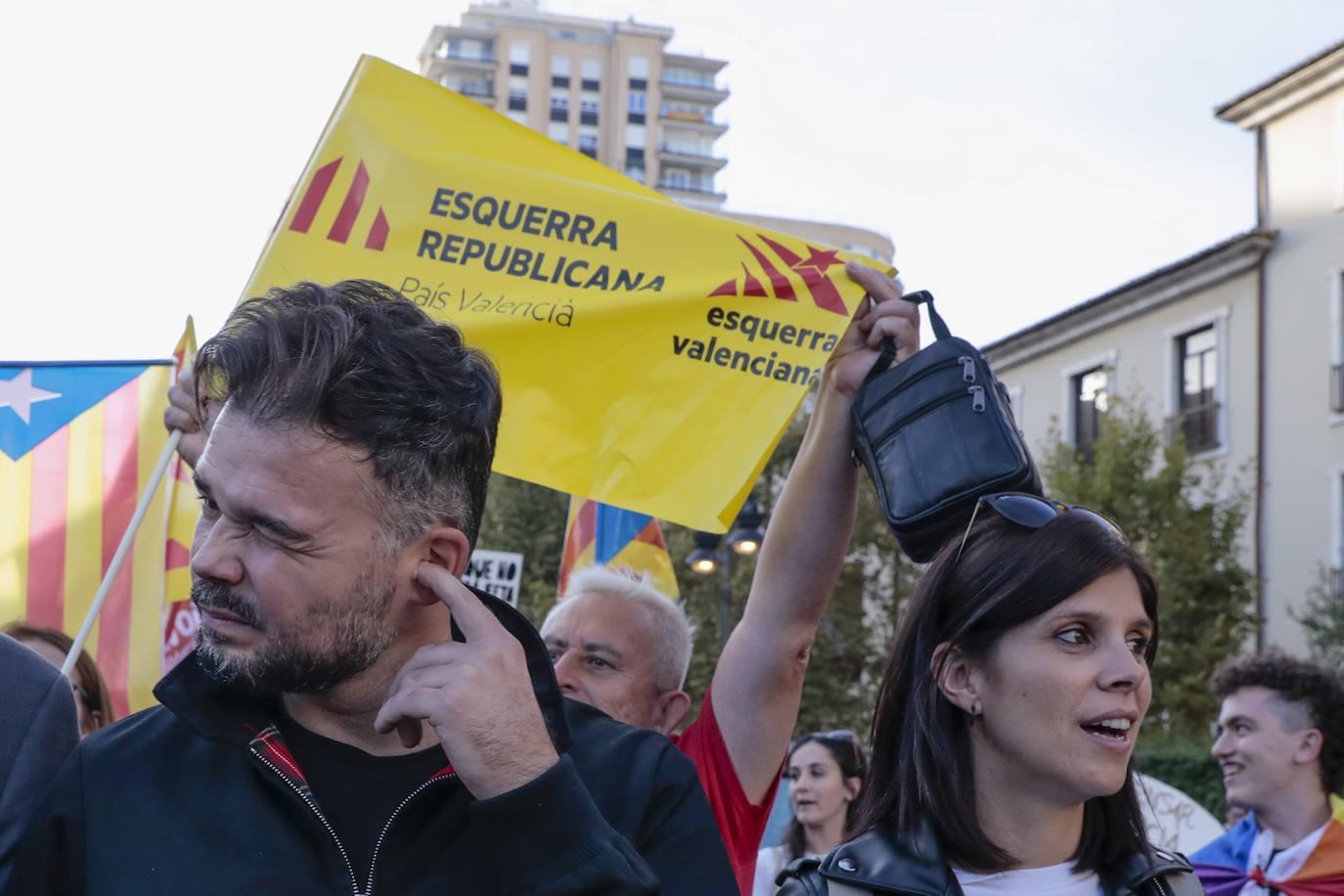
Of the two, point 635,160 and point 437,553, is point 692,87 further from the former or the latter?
point 437,553

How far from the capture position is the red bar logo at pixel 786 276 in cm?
412

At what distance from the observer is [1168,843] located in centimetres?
866

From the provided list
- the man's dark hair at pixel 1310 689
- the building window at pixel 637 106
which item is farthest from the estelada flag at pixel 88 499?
the building window at pixel 637 106

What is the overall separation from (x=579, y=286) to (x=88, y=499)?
2.20 metres

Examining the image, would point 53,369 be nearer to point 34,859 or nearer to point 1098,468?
point 34,859

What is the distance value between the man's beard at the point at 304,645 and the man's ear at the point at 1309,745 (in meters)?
4.24

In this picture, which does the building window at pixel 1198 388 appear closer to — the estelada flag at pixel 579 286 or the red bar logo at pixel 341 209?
the estelada flag at pixel 579 286

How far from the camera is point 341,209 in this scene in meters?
4.18

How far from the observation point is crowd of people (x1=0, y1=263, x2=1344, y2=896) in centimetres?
202

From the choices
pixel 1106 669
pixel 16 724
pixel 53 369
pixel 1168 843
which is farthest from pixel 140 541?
pixel 1168 843

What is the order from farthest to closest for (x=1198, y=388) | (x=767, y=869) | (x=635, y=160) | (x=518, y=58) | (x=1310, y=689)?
(x=635, y=160) < (x=518, y=58) < (x=1198, y=388) < (x=767, y=869) < (x=1310, y=689)

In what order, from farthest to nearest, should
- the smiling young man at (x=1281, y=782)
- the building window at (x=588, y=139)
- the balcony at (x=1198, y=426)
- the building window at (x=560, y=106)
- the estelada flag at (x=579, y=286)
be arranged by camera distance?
the building window at (x=588, y=139)
the building window at (x=560, y=106)
the balcony at (x=1198, y=426)
the smiling young man at (x=1281, y=782)
the estelada flag at (x=579, y=286)

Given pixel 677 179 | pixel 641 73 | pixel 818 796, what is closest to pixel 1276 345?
pixel 818 796

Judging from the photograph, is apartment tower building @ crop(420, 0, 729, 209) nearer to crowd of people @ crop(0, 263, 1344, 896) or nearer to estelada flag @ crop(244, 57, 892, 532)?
estelada flag @ crop(244, 57, 892, 532)
